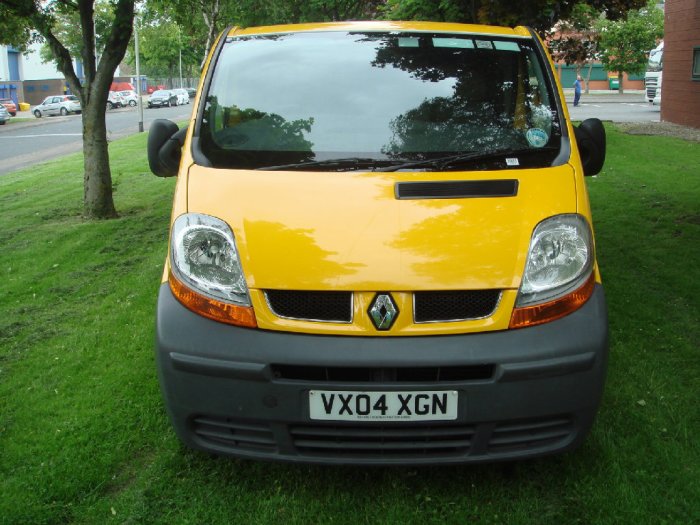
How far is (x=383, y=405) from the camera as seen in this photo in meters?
2.63

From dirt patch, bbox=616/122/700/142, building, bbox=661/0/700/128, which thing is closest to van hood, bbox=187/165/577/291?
dirt patch, bbox=616/122/700/142

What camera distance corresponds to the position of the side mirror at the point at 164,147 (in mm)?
3689

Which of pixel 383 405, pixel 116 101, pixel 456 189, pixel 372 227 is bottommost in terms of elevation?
pixel 116 101

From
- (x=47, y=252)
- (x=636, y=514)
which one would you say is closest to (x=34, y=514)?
(x=636, y=514)

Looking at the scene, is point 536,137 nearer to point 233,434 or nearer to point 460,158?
point 460,158

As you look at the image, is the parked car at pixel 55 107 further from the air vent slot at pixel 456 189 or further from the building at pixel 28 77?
the air vent slot at pixel 456 189

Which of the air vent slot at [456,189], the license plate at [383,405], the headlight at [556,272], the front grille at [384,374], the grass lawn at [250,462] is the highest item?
the air vent slot at [456,189]

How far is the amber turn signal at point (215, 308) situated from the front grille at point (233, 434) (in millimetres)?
373

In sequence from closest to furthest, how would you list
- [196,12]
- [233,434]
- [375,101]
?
1. [233,434]
2. [375,101]
3. [196,12]

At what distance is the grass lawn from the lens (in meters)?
2.93

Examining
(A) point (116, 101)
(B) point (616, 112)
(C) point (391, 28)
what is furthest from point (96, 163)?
(A) point (116, 101)

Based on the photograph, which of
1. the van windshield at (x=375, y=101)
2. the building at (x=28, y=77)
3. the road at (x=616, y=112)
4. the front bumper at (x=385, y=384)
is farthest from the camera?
the building at (x=28, y=77)

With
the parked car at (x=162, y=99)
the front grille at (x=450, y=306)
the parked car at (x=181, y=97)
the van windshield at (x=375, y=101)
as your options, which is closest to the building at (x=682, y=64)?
the van windshield at (x=375, y=101)

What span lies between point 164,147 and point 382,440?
72.7 inches
